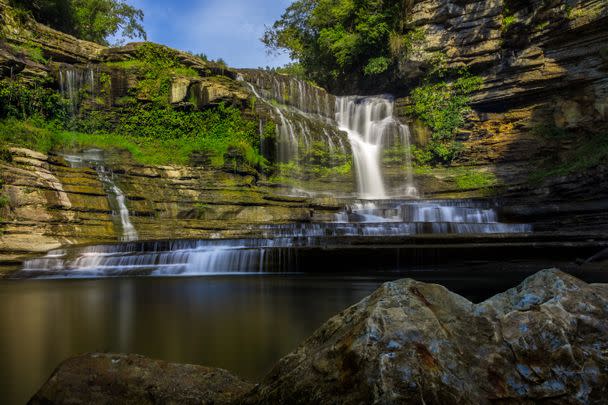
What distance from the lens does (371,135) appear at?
2281 centimetres

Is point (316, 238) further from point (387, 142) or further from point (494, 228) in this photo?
point (387, 142)

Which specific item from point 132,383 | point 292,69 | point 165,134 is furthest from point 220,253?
point 292,69

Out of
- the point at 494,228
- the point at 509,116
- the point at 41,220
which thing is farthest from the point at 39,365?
the point at 509,116

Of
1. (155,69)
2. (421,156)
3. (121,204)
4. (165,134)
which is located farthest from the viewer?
(421,156)

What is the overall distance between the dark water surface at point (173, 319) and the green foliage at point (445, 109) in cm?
1529

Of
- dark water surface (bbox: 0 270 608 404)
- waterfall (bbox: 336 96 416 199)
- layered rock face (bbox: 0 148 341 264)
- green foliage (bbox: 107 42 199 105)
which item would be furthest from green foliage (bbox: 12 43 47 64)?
waterfall (bbox: 336 96 416 199)

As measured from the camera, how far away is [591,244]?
8.73 meters

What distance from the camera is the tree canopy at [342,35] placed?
2370 centimetres

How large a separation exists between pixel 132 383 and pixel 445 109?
76.7 feet

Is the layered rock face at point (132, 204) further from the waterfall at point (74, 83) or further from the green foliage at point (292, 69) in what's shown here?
the green foliage at point (292, 69)

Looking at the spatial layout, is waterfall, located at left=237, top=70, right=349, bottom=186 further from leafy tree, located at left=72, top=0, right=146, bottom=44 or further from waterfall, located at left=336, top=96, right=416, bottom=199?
leafy tree, located at left=72, top=0, right=146, bottom=44

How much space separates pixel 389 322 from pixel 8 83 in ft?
64.9

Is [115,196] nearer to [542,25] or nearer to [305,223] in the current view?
[305,223]

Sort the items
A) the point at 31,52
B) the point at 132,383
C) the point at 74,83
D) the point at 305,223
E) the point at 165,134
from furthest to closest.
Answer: the point at 165,134, the point at 74,83, the point at 31,52, the point at 305,223, the point at 132,383
